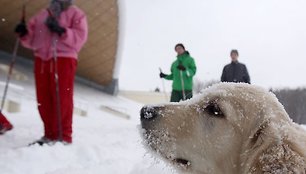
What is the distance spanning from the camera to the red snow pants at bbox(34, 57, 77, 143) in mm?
6023

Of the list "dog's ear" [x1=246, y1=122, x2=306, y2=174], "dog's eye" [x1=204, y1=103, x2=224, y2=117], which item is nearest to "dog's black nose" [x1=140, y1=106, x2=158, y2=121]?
"dog's eye" [x1=204, y1=103, x2=224, y2=117]

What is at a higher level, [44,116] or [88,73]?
[44,116]

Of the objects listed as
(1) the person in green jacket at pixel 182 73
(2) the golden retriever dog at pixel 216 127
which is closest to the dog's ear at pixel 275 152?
(2) the golden retriever dog at pixel 216 127

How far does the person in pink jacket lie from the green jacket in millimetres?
3725

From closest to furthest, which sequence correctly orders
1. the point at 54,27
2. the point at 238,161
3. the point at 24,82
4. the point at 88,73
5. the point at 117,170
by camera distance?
1. the point at 238,161
2. the point at 117,170
3. the point at 54,27
4. the point at 24,82
5. the point at 88,73

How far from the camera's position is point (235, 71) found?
9266 mm

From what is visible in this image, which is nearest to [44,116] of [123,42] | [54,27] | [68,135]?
[68,135]

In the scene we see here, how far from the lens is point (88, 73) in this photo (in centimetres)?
2508

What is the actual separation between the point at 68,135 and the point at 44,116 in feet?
1.30

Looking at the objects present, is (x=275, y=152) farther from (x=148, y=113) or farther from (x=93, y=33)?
(x=93, y=33)

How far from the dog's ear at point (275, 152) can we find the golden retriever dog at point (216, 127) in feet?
0.04

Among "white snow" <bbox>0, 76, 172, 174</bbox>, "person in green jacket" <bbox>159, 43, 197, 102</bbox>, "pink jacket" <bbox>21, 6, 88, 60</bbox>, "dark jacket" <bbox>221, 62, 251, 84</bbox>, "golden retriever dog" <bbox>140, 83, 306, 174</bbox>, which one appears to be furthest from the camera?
"person in green jacket" <bbox>159, 43, 197, 102</bbox>

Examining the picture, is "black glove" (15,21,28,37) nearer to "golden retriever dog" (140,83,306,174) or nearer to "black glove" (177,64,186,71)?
"golden retriever dog" (140,83,306,174)

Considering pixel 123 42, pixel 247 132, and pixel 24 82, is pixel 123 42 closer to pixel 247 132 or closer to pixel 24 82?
pixel 24 82
